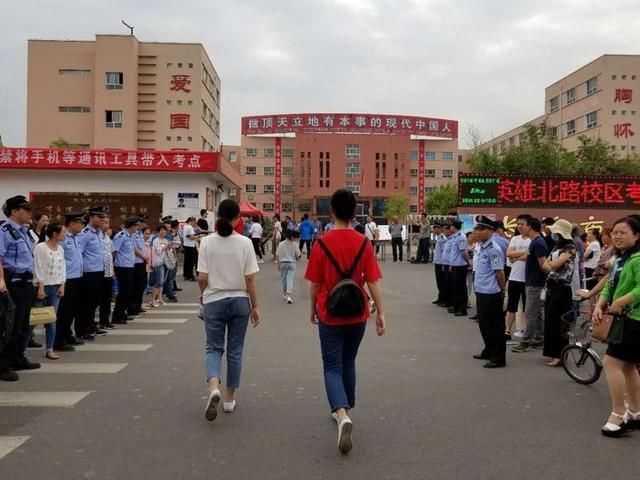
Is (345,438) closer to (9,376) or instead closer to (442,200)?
(9,376)

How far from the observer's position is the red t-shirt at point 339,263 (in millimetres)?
4820

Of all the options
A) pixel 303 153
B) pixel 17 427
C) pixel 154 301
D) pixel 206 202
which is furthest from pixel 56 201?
pixel 303 153

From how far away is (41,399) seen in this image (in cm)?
596

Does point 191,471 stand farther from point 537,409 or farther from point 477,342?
point 477,342

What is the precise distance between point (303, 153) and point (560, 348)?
252 ft

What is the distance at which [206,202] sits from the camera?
83.5 feet

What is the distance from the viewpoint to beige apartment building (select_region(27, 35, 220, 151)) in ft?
172

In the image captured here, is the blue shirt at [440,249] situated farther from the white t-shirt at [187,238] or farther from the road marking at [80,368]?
the road marking at [80,368]

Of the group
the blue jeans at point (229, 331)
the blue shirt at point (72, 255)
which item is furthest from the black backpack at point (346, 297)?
the blue shirt at point (72, 255)

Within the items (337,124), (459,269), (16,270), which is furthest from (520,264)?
(337,124)

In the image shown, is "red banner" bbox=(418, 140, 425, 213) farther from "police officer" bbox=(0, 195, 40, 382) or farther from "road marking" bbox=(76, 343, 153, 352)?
"police officer" bbox=(0, 195, 40, 382)

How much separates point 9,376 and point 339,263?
166 inches

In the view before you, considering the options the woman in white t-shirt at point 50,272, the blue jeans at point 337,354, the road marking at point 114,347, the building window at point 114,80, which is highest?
the building window at point 114,80

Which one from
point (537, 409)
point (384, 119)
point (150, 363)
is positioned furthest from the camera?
point (384, 119)
